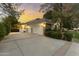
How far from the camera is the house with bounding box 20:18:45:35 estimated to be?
4516 millimetres

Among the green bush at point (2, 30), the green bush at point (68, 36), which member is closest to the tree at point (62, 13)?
the green bush at point (68, 36)

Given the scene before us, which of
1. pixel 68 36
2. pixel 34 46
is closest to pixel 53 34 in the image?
pixel 68 36

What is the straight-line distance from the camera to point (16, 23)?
452cm

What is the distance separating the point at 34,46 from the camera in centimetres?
446

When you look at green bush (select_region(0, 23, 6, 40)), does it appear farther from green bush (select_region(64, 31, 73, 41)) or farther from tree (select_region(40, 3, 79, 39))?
green bush (select_region(64, 31, 73, 41))

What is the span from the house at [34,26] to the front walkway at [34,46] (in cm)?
9

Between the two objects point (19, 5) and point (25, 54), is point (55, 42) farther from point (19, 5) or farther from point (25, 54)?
point (19, 5)

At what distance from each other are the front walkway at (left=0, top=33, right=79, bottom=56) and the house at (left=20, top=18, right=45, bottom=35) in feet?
0.29

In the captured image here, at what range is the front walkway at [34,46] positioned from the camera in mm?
4434

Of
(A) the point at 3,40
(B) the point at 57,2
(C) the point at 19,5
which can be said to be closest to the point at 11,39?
(A) the point at 3,40

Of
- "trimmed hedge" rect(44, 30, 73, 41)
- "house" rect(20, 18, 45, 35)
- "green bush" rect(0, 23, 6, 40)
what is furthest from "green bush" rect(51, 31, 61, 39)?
"green bush" rect(0, 23, 6, 40)

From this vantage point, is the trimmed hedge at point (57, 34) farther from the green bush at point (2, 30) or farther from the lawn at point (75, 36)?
the green bush at point (2, 30)

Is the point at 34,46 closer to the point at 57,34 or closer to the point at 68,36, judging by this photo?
the point at 57,34

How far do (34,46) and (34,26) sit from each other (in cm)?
29
